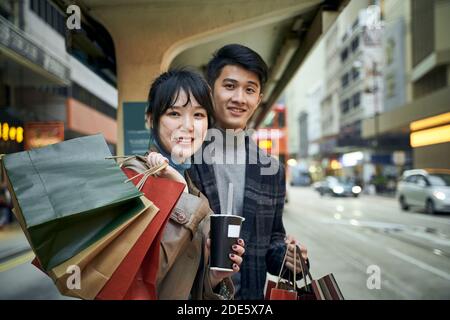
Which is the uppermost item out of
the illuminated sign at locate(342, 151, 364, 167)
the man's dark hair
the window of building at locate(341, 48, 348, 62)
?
the window of building at locate(341, 48, 348, 62)

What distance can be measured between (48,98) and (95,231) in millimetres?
2253

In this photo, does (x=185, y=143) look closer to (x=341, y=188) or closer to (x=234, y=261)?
(x=234, y=261)

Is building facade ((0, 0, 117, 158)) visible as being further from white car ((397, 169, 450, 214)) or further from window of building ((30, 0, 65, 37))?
white car ((397, 169, 450, 214))

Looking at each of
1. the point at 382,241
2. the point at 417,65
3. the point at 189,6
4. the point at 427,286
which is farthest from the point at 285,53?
the point at 382,241

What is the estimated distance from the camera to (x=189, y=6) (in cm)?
161

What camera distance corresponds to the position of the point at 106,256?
1.00m

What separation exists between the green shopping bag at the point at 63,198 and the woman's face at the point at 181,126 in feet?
1.06

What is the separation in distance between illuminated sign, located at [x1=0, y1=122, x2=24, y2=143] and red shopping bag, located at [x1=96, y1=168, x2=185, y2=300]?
721 mm

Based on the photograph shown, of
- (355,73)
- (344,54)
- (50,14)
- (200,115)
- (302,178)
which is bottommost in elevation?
(302,178)

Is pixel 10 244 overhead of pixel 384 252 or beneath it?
overhead

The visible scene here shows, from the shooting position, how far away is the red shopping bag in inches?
39.4

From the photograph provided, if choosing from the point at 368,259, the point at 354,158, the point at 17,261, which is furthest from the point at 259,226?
the point at 17,261

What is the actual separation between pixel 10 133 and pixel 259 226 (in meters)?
1.12

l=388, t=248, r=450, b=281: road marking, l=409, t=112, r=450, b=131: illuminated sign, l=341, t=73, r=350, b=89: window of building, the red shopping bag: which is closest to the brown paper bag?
the red shopping bag
